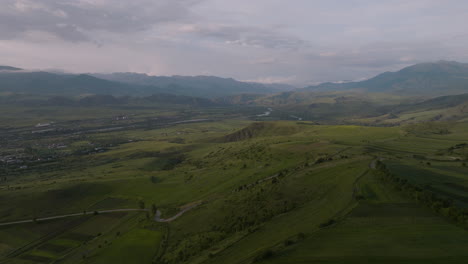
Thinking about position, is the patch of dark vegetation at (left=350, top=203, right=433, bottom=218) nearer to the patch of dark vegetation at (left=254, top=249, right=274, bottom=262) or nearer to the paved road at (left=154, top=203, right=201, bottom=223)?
the patch of dark vegetation at (left=254, top=249, right=274, bottom=262)

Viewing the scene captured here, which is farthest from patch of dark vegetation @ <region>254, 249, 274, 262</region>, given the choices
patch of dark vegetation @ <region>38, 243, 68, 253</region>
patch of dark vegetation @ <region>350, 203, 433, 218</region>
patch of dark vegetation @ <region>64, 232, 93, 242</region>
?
patch of dark vegetation @ <region>38, 243, 68, 253</region>

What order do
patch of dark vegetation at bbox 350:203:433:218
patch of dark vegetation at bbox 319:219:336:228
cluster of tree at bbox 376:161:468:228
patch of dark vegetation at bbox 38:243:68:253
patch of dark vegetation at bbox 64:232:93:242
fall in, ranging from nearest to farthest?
cluster of tree at bbox 376:161:468:228 < patch of dark vegetation at bbox 319:219:336:228 < patch of dark vegetation at bbox 350:203:433:218 < patch of dark vegetation at bbox 38:243:68:253 < patch of dark vegetation at bbox 64:232:93:242

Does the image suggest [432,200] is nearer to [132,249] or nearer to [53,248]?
[132,249]

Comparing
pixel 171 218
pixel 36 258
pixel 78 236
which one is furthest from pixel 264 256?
pixel 78 236

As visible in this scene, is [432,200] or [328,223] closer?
[328,223]

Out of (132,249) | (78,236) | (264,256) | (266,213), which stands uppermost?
(264,256)

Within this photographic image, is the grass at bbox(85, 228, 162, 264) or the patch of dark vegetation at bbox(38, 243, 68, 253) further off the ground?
the grass at bbox(85, 228, 162, 264)

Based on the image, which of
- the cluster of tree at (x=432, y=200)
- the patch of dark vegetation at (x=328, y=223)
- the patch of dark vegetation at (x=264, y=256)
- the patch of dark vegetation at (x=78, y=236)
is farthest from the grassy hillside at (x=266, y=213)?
the cluster of tree at (x=432, y=200)

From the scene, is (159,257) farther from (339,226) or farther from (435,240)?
(435,240)
